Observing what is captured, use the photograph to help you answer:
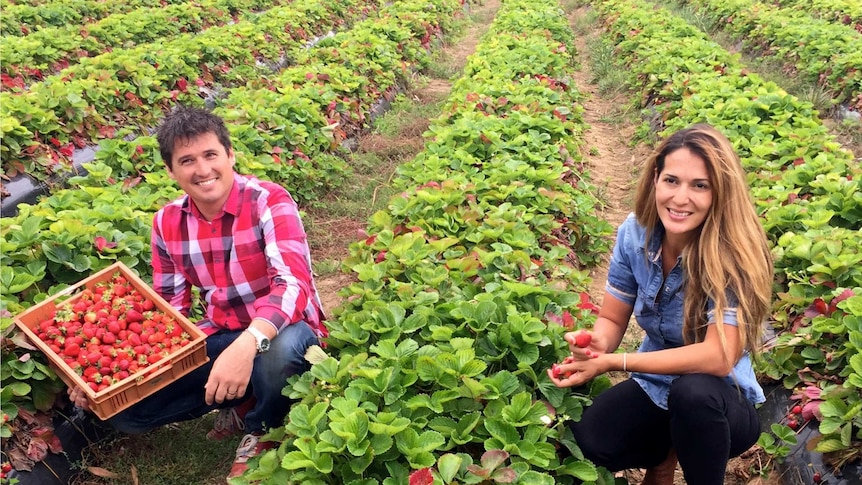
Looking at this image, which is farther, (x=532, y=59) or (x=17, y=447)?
(x=532, y=59)

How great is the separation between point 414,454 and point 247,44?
8.79 metres

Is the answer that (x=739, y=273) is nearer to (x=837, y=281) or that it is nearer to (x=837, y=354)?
(x=837, y=354)

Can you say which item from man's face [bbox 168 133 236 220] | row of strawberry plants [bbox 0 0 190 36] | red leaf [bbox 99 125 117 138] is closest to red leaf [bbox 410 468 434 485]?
man's face [bbox 168 133 236 220]

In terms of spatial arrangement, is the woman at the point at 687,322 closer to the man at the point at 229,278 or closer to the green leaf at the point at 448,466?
the green leaf at the point at 448,466

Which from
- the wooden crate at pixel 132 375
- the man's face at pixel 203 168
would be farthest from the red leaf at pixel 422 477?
the man's face at pixel 203 168

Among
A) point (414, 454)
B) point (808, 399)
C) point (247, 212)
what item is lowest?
point (808, 399)

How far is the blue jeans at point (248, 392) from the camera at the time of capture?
108 inches

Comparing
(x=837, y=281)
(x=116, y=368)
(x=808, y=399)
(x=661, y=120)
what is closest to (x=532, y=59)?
(x=661, y=120)

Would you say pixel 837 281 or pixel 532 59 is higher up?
pixel 532 59

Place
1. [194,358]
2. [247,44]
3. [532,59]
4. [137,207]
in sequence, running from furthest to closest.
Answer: [247,44] → [532,59] → [137,207] → [194,358]

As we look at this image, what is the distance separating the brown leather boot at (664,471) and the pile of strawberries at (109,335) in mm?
2074

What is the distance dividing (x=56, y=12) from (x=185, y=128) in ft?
35.5

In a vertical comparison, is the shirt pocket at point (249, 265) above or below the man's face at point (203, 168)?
below

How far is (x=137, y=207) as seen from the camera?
4031 millimetres
